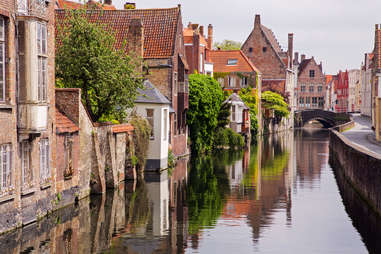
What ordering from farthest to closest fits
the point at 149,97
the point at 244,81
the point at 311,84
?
the point at 311,84
the point at 244,81
the point at 149,97

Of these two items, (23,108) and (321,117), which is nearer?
(23,108)

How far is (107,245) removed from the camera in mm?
16297

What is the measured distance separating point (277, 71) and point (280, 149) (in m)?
34.1

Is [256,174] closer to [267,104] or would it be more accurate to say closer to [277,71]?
[267,104]

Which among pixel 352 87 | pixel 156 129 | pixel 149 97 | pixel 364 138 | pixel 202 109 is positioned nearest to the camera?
pixel 149 97

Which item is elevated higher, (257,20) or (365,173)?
(257,20)

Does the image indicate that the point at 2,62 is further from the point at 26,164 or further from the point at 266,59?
the point at 266,59

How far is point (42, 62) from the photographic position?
18.5 metres

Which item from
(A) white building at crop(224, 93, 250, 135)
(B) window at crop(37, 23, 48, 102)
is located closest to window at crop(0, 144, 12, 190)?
(B) window at crop(37, 23, 48, 102)

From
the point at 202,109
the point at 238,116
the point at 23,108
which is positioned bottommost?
the point at 238,116

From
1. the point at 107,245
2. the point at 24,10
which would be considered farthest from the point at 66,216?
the point at 24,10

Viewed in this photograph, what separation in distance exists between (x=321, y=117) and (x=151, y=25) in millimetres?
68867

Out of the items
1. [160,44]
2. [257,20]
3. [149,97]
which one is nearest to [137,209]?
[149,97]

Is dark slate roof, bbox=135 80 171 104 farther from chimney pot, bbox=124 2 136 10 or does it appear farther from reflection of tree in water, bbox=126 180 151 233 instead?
chimney pot, bbox=124 2 136 10
